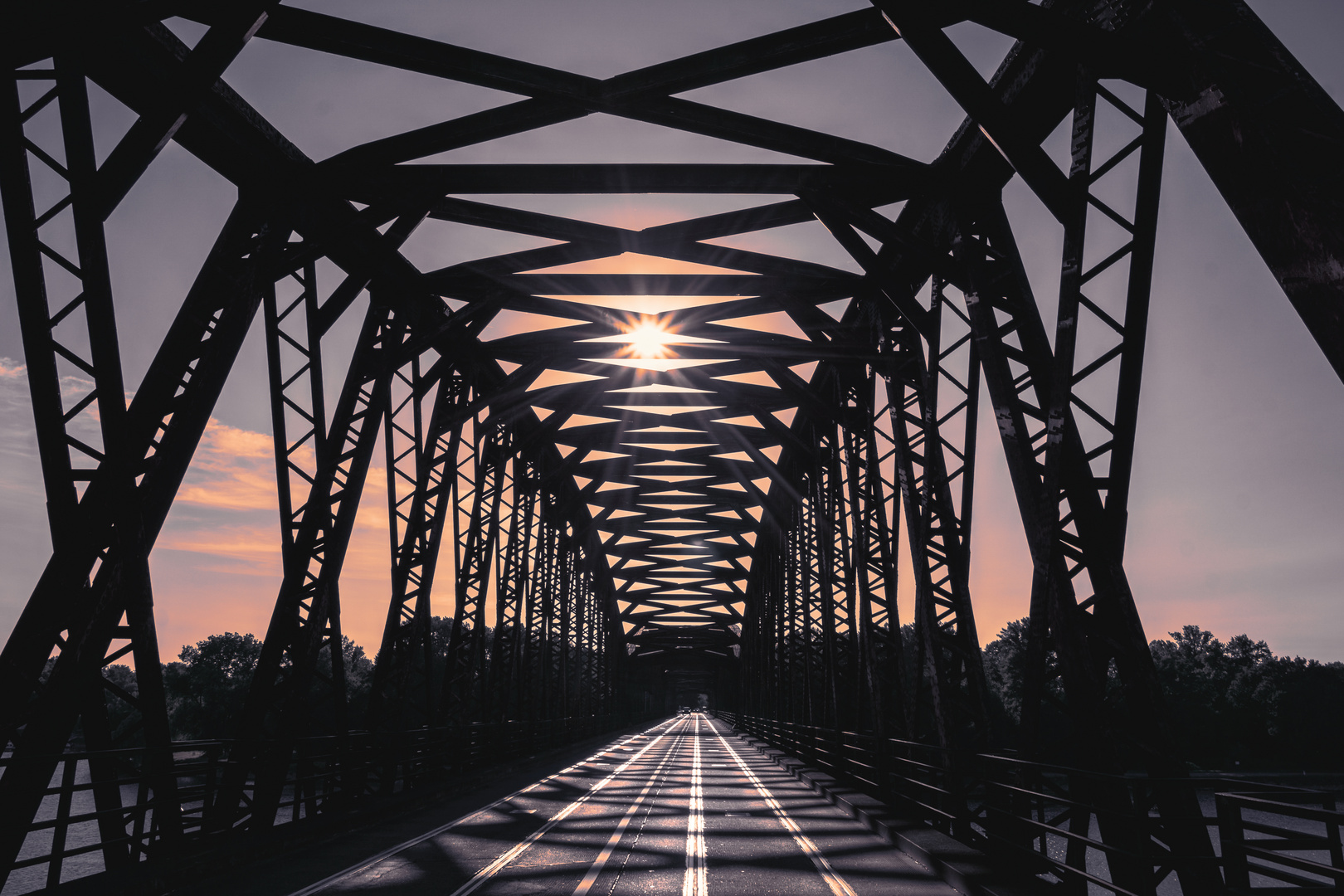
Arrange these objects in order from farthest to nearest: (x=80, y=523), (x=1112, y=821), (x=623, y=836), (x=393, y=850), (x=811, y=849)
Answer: (x=623, y=836), (x=811, y=849), (x=393, y=850), (x=80, y=523), (x=1112, y=821)

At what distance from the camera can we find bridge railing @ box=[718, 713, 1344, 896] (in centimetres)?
414

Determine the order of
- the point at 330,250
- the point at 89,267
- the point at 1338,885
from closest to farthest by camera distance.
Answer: the point at 1338,885
the point at 89,267
the point at 330,250

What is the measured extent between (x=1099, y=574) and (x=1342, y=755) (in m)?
83.4

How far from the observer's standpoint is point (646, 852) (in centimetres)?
938

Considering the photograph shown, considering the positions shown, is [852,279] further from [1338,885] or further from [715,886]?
[1338,885]

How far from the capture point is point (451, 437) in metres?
17.3

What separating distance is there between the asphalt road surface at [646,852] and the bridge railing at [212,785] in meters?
1.54

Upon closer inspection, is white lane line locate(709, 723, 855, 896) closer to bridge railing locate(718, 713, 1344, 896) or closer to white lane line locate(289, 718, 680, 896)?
bridge railing locate(718, 713, 1344, 896)

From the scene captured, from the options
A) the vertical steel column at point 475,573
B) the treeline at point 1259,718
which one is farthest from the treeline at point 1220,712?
the vertical steel column at point 475,573

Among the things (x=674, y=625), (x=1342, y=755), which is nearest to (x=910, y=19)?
(x=674, y=625)

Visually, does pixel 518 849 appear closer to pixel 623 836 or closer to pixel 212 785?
pixel 623 836

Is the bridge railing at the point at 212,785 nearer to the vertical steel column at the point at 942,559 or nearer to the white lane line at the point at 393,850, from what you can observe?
the white lane line at the point at 393,850

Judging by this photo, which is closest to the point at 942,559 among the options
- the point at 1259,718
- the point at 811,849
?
the point at 811,849

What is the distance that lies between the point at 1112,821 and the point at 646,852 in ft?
17.5
